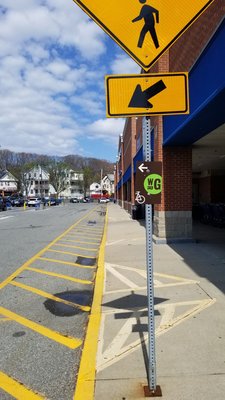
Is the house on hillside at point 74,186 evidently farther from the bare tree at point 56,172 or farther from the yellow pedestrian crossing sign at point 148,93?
the yellow pedestrian crossing sign at point 148,93

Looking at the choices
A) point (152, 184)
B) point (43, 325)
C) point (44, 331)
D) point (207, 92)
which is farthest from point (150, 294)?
point (207, 92)

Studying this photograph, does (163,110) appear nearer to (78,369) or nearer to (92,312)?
(78,369)

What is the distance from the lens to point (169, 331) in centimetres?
482

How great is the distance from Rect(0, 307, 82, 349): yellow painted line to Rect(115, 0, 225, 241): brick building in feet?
12.7

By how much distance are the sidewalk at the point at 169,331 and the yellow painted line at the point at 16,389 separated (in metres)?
0.58

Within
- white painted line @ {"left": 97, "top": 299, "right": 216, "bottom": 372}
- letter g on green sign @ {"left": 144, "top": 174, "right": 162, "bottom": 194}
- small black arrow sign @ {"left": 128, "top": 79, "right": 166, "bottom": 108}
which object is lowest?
white painted line @ {"left": 97, "top": 299, "right": 216, "bottom": 372}

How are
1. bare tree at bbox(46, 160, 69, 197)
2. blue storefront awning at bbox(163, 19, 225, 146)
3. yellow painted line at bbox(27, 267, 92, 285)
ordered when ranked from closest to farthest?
blue storefront awning at bbox(163, 19, 225, 146), yellow painted line at bbox(27, 267, 92, 285), bare tree at bbox(46, 160, 69, 197)

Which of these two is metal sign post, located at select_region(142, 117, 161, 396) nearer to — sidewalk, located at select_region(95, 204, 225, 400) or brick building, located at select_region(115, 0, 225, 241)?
sidewalk, located at select_region(95, 204, 225, 400)

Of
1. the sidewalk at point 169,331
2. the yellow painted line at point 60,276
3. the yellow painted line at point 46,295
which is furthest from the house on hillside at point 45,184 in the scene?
the sidewalk at point 169,331

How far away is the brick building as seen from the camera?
640cm

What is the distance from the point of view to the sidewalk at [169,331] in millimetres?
3566

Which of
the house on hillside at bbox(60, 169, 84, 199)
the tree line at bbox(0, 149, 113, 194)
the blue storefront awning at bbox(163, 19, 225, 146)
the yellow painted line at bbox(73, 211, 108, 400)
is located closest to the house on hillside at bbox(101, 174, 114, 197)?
the house on hillside at bbox(60, 169, 84, 199)

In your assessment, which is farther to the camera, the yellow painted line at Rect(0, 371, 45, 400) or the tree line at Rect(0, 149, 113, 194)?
the tree line at Rect(0, 149, 113, 194)

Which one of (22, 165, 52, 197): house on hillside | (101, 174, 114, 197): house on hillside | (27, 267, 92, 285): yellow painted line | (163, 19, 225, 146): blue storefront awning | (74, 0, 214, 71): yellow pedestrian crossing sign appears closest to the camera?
(74, 0, 214, 71): yellow pedestrian crossing sign
